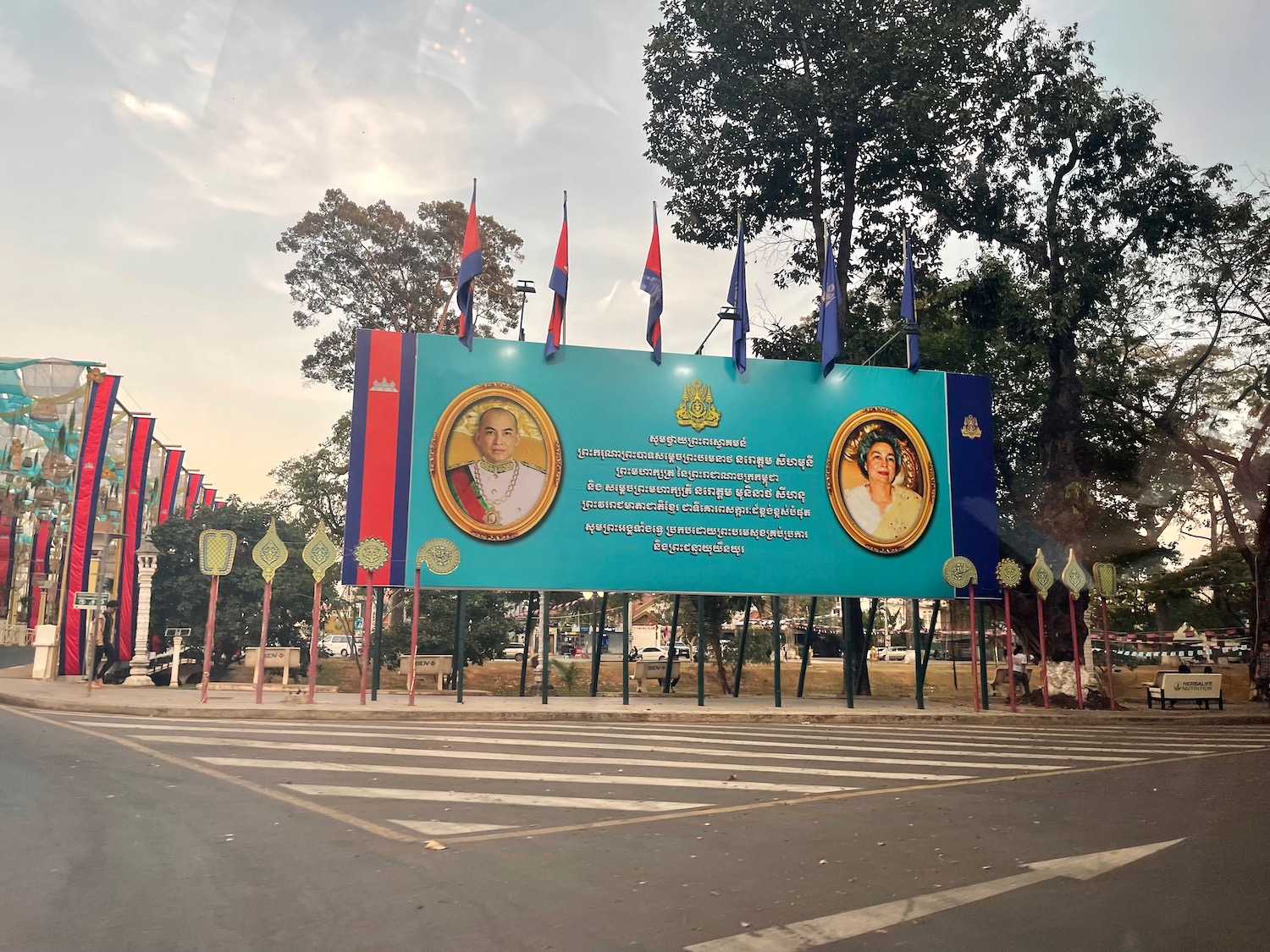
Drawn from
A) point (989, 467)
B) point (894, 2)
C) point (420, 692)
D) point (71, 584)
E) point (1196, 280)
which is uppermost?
point (894, 2)

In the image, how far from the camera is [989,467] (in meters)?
22.4

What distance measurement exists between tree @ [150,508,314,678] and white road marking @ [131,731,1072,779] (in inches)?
702

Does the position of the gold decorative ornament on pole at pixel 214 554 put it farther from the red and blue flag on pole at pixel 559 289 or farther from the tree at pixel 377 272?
the tree at pixel 377 272

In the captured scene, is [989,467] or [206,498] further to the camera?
[206,498]

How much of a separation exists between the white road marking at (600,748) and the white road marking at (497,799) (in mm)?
2314

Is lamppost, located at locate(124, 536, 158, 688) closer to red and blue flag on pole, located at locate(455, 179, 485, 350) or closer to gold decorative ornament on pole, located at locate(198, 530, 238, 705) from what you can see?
gold decorative ornament on pole, located at locate(198, 530, 238, 705)

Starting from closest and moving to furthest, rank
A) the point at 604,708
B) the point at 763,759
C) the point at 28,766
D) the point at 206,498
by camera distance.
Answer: the point at 28,766
the point at 763,759
the point at 604,708
the point at 206,498

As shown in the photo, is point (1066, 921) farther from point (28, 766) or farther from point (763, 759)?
point (28, 766)

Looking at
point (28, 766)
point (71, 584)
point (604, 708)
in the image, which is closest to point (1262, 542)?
point (604, 708)

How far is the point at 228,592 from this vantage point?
1153 inches

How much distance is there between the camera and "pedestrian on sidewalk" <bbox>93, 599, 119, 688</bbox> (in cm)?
2248

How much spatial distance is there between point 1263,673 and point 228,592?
3002cm

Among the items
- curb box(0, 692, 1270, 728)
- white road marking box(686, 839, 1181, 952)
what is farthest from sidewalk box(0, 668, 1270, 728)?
white road marking box(686, 839, 1181, 952)

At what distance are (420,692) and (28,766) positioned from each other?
41.6 ft
